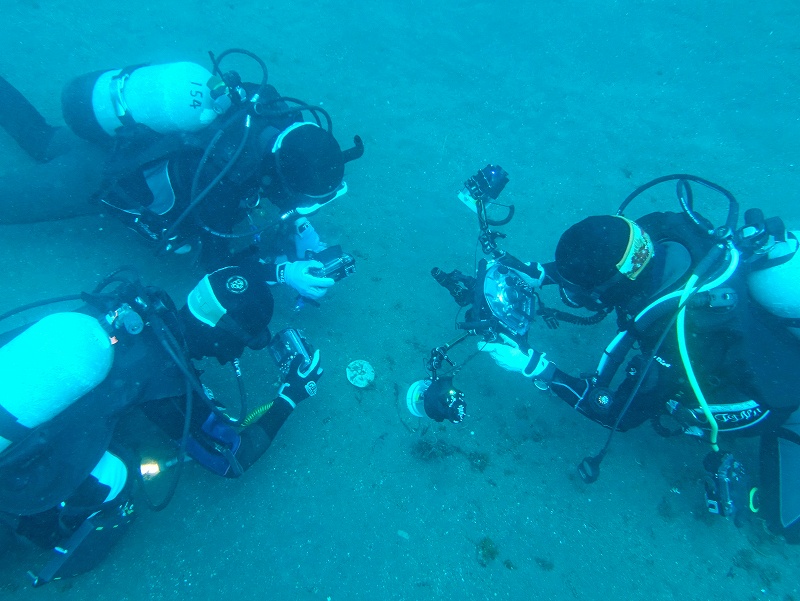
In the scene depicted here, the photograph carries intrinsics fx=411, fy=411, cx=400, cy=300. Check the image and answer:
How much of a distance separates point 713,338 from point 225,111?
4621mm

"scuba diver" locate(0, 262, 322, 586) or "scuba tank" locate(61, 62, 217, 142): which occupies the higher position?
"scuba tank" locate(61, 62, 217, 142)

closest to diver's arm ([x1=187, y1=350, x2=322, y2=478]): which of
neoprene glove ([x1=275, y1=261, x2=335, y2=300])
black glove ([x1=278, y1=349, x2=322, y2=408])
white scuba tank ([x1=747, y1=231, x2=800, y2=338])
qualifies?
black glove ([x1=278, y1=349, x2=322, y2=408])

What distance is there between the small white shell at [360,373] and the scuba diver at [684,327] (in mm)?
776

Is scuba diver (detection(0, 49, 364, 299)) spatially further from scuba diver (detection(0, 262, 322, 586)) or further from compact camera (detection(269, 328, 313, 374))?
scuba diver (detection(0, 262, 322, 586))

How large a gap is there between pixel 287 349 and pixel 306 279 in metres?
0.71

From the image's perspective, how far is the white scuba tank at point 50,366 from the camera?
2371mm

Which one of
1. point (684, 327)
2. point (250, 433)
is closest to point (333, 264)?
point (250, 433)

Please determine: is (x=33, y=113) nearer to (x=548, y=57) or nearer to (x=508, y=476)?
(x=508, y=476)

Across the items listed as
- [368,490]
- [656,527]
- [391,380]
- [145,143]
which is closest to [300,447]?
[368,490]

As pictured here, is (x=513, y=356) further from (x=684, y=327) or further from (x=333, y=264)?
(x=333, y=264)

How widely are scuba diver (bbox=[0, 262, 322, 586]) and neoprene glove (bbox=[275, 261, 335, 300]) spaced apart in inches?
26.7

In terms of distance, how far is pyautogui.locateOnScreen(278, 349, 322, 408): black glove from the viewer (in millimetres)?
3865

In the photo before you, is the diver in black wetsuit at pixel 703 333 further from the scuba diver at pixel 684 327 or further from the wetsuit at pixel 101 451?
the wetsuit at pixel 101 451

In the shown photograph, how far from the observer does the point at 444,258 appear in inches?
209
